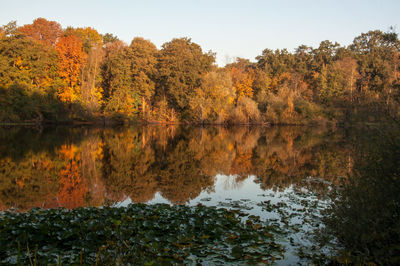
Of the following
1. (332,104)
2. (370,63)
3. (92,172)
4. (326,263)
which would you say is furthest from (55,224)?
(370,63)

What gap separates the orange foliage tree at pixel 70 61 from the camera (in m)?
44.2

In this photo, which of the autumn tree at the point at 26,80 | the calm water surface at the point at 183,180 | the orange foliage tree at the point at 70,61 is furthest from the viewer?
the orange foliage tree at the point at 70,61

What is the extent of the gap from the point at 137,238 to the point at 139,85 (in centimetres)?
4780

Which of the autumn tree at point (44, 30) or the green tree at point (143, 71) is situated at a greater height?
the autumn tree at point (44, 30)

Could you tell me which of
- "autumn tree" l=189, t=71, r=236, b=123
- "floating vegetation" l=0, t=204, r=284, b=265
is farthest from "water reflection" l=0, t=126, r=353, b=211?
"autumn tree" l=189, t=71, r=236, b=123

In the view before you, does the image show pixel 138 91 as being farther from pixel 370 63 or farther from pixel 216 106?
pixel 370 63

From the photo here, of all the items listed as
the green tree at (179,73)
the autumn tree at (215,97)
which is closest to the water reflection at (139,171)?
the autumn tree at (215,97)

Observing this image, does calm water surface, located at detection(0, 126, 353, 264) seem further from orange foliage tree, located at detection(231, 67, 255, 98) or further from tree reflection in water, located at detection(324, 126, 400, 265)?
orange foliage tree, located at detection(231, 67, 255, 98)

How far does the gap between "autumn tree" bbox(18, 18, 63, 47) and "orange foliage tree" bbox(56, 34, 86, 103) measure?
33.5 ft

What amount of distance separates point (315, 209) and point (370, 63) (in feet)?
208

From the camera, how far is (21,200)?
830 centimetres

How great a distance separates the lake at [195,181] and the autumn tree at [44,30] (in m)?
42.6

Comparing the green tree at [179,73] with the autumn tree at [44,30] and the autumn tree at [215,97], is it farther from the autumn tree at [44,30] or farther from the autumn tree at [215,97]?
the autumn tree at [44,30]

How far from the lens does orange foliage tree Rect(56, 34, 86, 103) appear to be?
145 ft
